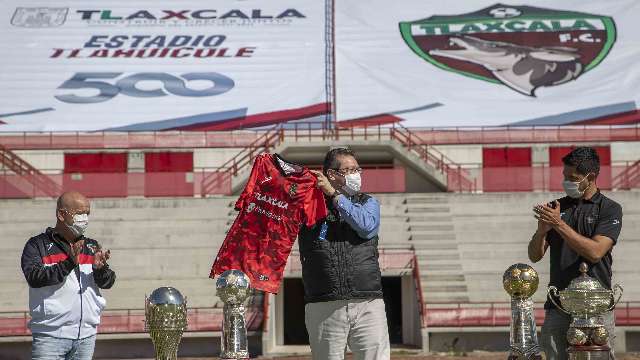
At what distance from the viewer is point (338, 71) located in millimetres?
36250

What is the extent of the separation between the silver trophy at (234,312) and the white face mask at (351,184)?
100 centimetres

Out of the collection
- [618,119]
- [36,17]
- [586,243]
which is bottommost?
[586,243]

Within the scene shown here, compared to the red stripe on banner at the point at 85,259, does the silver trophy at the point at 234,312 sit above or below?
below

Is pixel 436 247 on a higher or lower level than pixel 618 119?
lower

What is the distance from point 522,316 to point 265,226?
1.75m

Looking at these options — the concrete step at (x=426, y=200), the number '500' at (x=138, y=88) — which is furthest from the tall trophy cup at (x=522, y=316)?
the number '500' at (x=138, y=88)

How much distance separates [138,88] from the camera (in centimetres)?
3594

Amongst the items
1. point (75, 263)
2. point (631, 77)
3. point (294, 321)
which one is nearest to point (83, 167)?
point (294, 321)

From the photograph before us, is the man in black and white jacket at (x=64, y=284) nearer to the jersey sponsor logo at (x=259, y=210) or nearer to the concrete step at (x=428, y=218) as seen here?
the jersey sponsor logo at (x=259, y=210)

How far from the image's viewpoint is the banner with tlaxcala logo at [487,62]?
115ft

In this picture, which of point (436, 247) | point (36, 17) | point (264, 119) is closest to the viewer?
point (436, 247)

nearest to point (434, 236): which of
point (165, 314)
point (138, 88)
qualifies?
point (138, 88)

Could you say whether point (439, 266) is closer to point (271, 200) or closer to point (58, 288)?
point (271, 200)

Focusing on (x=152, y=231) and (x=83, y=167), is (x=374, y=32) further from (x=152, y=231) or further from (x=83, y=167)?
(x=152, y=231)
